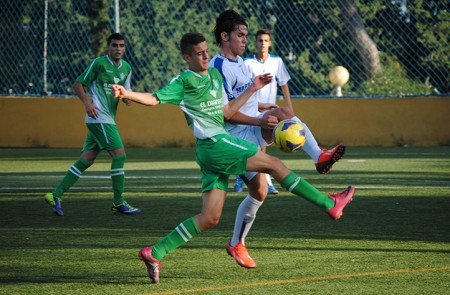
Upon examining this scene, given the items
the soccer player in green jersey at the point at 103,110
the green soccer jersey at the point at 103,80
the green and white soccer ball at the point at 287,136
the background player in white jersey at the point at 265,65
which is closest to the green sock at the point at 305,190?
the green and white soccer ball at the point at 287,136

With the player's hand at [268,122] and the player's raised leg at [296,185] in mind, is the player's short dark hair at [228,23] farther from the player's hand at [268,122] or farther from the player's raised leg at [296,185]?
the player's raised leg at [296,185]

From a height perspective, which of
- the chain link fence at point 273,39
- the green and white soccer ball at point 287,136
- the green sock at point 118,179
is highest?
the green and white soccer ball at point 287,136

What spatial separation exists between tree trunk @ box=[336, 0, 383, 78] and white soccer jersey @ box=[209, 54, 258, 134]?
14.6 meters

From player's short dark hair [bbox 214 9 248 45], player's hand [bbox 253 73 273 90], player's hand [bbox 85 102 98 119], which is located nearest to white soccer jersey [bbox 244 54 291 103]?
player's hand [bbox 85 102 98 119]

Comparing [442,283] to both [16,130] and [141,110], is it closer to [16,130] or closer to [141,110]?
[141,110]

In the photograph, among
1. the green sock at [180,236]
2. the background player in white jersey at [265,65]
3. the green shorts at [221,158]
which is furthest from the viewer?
the background player in white jersey at [265,65]

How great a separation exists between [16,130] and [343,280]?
17.0 metres

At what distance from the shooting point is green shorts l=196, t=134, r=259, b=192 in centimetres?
641

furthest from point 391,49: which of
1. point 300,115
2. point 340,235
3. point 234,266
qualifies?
point 234,266

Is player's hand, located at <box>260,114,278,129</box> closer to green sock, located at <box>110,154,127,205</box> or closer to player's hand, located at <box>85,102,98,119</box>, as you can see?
green sock, located at <box>110,154,127,205</box>

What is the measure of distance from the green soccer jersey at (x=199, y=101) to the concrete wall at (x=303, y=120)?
14042 mm

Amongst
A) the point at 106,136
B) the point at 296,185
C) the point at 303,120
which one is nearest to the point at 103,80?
the point at 106,136

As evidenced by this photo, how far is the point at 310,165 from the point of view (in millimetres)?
16516

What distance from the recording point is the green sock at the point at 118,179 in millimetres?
10070
